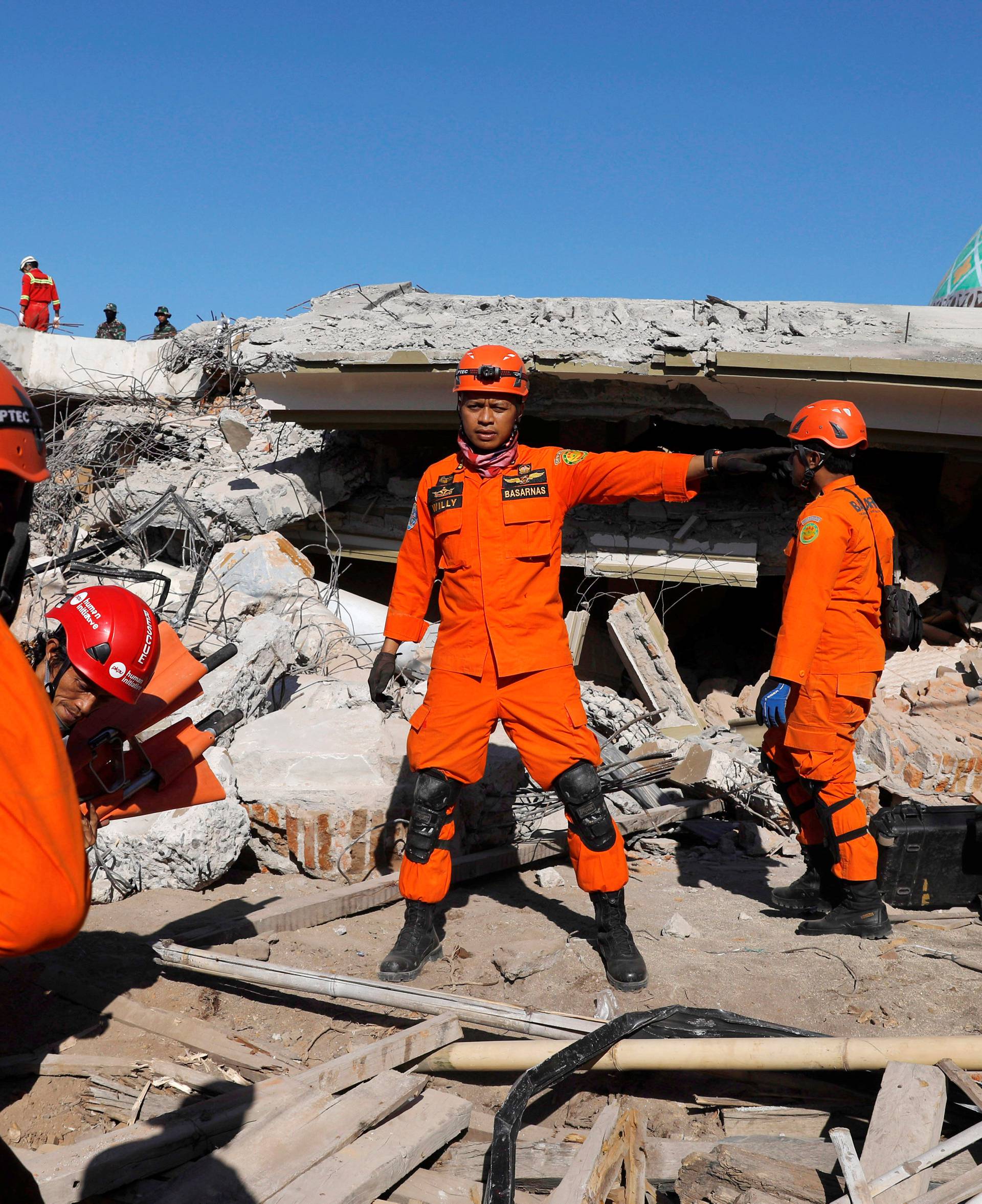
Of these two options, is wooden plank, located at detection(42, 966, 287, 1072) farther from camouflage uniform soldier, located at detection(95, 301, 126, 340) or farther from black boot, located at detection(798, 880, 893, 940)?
camouflage uniform soldier, located at detection(95, 301, 126, 340)

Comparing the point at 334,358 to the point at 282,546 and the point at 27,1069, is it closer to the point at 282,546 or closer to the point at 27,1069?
the point at 282,546

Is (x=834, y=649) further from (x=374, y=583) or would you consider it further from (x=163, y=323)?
(x=163, y=323)

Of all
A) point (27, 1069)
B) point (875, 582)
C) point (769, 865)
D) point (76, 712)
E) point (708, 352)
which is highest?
point (708, 352)

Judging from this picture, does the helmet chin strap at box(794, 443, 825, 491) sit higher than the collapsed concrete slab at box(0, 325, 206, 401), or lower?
lower

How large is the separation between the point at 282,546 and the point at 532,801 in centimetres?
330

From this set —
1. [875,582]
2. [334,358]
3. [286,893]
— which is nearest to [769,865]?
[875,582]

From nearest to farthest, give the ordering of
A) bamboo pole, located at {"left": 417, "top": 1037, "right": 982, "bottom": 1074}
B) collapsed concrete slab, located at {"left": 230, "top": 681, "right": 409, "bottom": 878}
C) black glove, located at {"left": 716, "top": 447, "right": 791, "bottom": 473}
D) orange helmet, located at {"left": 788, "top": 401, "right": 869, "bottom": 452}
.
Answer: bamboo pole, located at {"left": 417, "top": 1037, "right": 982, "bottom": 1074} < black glove, located at {"left": 716, "top": 447, "right": 791, "bottom": 473} < orange helmet, located at {"left": 788, "top": 401, "right": 869, "bottom": 452} < collapsed concrete slab, located at {"left": 230, "top": 681, "right": 409, "bottom": 878}

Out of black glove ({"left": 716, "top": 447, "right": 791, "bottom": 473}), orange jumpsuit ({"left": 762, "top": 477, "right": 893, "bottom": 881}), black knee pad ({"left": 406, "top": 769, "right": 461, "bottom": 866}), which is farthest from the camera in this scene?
orange jumpsuit ({"left": 762, "top": 477, "right": 893, "bottom": 881})

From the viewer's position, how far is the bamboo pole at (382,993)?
2771 millimetres

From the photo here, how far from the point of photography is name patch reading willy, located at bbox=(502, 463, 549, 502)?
A: 3.49m

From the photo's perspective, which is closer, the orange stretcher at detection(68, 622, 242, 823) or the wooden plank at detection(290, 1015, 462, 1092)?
the wooden plank at detection(290, 1015, 462, 1092)

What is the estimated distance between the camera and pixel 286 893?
430cm

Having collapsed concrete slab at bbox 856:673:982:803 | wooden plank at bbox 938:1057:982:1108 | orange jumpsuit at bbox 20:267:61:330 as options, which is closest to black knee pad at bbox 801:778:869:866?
wooden plank at bbox 938:1057:982:1108

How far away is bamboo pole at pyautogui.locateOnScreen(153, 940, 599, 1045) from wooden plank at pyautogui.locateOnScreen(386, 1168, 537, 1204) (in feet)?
1.82
